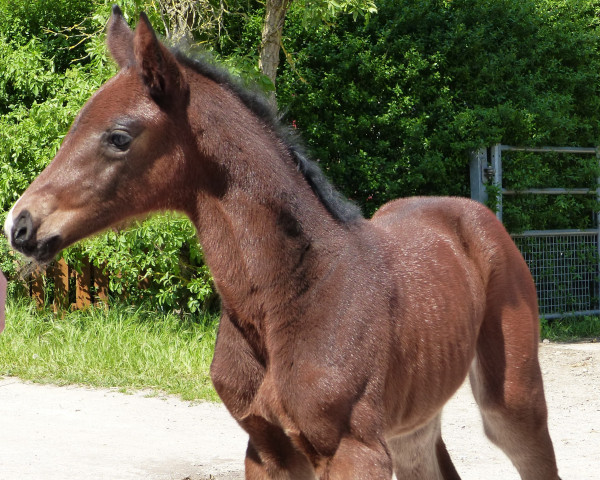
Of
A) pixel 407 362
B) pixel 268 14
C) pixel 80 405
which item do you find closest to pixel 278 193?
pixel 407 362

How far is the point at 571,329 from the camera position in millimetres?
9492

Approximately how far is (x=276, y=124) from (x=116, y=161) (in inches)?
24.4

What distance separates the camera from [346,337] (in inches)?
107

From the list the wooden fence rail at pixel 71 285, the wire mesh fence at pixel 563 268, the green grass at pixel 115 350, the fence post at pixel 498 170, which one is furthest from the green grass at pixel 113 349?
the wire mesh fence at pixel 563 268

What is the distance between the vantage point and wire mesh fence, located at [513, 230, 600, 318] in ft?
31.7

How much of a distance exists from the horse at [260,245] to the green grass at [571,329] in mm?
6576

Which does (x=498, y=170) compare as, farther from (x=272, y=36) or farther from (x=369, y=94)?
(x=272, y=36)

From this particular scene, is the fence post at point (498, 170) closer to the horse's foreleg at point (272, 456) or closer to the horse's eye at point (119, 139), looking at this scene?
the horse's foreleg at point (272, 456)

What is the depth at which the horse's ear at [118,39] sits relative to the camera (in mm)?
2881

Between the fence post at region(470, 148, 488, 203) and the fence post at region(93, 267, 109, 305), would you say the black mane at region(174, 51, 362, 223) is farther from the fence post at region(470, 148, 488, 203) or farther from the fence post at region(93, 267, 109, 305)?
the fence post at region(470, 148, 488, 203)

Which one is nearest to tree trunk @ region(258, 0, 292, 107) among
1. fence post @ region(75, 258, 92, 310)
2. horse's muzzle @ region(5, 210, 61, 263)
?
fence post @ region(75, 258, 92, 310)

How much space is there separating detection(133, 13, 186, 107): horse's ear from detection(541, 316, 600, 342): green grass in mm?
7369

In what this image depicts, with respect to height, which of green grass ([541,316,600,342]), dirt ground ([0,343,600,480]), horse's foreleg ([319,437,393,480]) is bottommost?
green grass ([541,316,600,342])

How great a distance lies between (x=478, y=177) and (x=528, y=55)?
1814 mm
